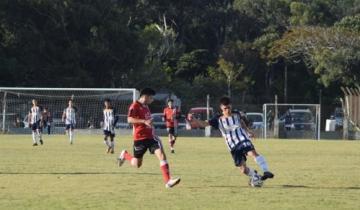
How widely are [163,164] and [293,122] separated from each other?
3953cm

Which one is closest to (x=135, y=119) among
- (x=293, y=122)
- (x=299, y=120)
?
(x=293, y=122)

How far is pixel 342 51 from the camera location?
64375 mm

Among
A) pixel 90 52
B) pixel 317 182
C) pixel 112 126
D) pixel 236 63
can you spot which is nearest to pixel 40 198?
pixel 317 182

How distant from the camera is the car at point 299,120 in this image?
5325cm

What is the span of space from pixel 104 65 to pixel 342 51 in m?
18.6

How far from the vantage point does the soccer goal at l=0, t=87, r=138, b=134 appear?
4919 cm

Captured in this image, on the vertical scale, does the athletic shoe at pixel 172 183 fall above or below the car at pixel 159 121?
below

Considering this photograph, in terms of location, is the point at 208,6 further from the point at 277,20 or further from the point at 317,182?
the point at 317,182

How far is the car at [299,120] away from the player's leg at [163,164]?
37680 millimetres

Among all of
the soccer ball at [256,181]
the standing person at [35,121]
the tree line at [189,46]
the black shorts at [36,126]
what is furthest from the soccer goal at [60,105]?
the soccer ball at [256,181]

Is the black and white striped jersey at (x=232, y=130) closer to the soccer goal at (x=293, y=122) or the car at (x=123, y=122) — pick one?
the car at (x=123, y=122)

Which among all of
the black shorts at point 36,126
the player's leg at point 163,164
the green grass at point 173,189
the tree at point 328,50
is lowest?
the green grass at point 173,189

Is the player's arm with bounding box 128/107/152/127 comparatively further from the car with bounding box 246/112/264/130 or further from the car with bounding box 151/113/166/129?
the car with bounding box 246/112/264/130

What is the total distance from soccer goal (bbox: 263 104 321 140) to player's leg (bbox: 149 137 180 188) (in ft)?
116
